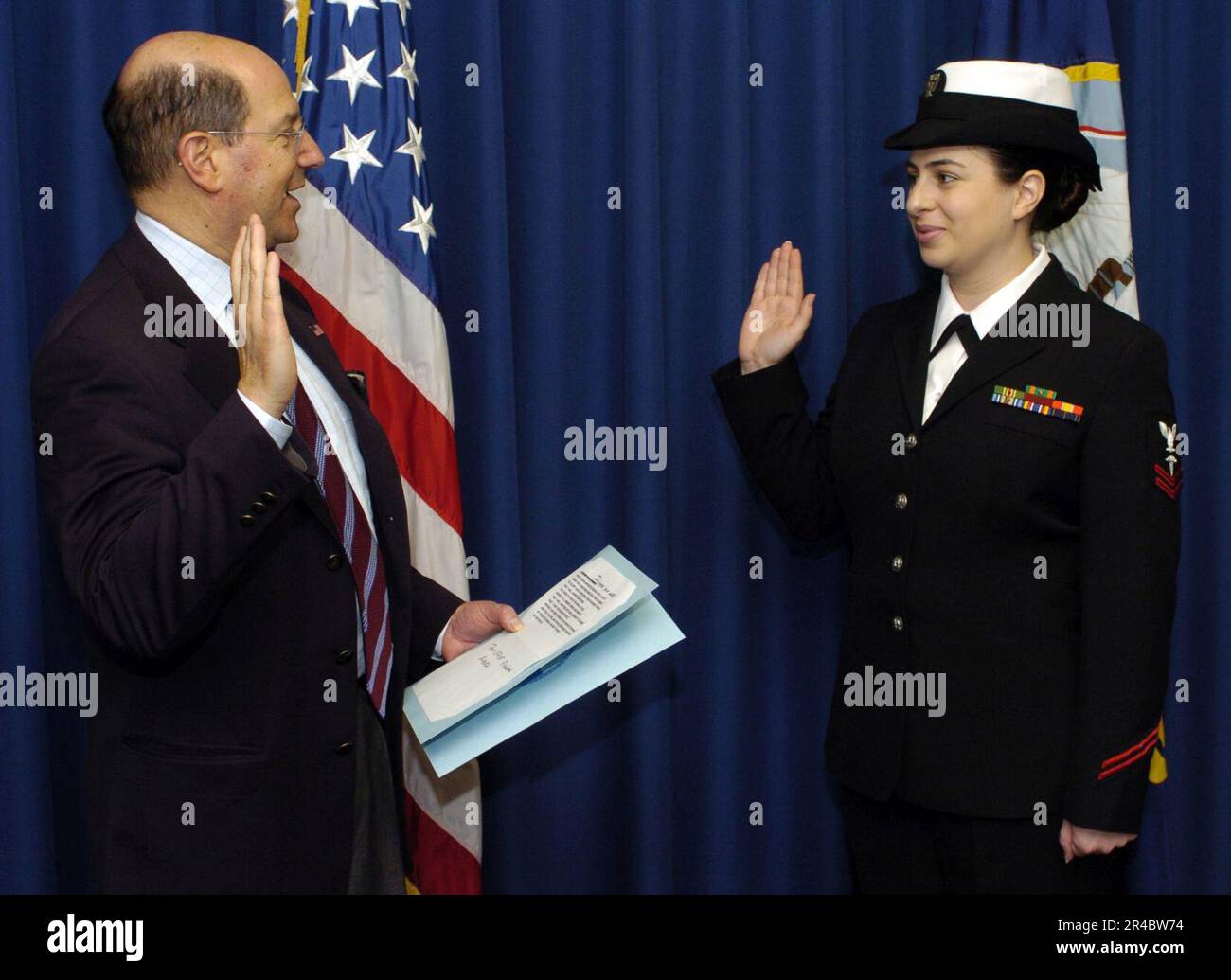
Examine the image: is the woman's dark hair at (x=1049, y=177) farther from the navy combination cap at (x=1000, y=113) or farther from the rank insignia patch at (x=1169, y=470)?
the rank insignia patch at (x=1169, y=470)

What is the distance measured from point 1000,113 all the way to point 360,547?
1294mm

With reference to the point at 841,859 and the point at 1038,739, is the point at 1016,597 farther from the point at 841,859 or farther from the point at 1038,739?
the point at 841,859

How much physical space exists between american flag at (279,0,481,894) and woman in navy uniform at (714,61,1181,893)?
79 cm

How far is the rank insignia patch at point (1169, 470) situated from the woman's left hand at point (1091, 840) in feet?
1.78

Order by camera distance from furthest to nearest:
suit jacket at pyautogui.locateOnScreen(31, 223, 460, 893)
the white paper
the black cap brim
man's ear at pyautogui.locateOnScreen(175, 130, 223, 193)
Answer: the black cap brim < the white paper < man's ear at pyautogui.locateOnScreen(175, 130, 223, 193) < suit jacket at pyautogui.locateOnScreen(31, 223, 460, 893)

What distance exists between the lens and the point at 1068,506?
1.99m

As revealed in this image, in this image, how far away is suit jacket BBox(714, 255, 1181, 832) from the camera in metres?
1.91

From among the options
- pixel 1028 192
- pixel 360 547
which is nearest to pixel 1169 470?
pixel 1028 192

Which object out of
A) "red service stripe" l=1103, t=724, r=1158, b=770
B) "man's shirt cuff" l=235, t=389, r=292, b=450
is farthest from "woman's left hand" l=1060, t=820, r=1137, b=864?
"man's shirt cuff" l=235, t=389, r=292, b=450

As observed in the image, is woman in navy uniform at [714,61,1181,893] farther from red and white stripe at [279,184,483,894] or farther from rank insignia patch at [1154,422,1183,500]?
red and white stripe at [279,184,483,894]

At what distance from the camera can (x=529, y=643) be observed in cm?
192

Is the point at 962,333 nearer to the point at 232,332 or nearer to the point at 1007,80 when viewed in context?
the point at 1007,80

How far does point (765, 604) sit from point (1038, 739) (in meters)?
0.86

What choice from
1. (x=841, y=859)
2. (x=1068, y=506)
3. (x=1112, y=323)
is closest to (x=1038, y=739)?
(x=1068, y=506)
